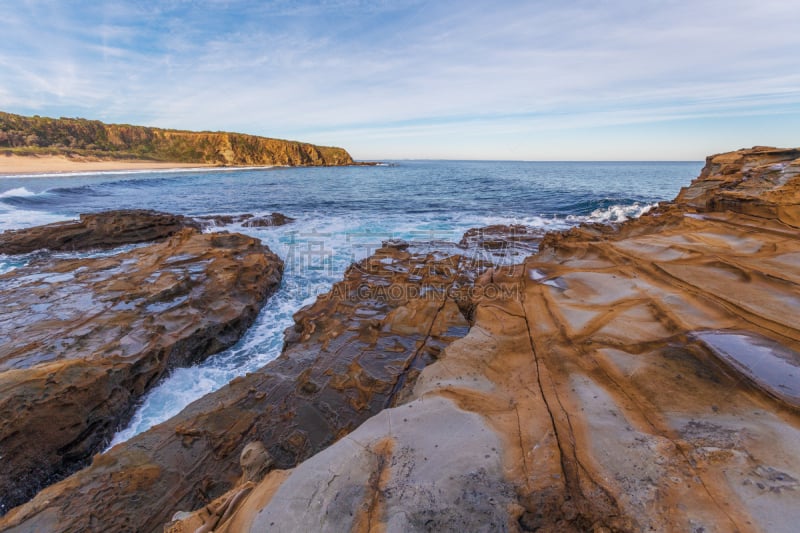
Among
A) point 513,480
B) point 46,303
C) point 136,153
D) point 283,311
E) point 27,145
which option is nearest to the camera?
point 513,480

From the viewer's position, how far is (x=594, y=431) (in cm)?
226

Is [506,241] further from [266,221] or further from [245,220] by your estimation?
[245,220]

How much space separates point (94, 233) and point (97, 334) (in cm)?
875

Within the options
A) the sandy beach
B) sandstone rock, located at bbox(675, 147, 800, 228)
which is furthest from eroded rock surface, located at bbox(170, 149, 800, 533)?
the sandy beach

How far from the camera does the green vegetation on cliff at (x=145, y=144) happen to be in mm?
56531

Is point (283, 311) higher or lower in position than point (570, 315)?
lower

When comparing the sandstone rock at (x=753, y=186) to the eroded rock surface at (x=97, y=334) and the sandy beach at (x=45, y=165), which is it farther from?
the sandy beach at (x=45, y=165)

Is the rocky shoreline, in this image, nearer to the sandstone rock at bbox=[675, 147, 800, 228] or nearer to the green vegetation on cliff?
the sandstone rock at bbox=[675, 147, 800, 228]

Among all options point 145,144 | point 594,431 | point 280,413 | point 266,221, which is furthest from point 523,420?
point 145,144

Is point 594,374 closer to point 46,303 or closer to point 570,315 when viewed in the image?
point 570,315

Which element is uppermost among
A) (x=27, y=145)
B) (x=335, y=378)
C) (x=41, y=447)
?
(x=27, y=145)

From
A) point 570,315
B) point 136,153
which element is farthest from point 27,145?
point 570,315

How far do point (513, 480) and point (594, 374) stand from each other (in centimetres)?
131

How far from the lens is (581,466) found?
6.66ft
